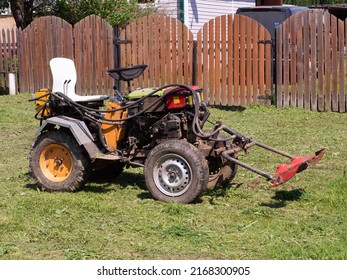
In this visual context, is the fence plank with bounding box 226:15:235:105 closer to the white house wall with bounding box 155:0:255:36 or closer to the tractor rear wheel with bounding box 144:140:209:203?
the tractor rear wheel with bounding box 144:140:209:203

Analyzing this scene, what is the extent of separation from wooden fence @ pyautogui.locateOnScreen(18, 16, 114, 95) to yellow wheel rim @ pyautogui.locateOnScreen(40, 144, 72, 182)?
28.2 feet

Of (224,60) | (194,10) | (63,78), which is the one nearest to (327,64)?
(224,60)

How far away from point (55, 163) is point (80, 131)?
1.77ft

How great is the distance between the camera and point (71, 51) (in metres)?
17.0

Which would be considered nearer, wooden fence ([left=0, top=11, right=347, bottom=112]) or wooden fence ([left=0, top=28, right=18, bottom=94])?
wooden fence ([left=0, top=11, right=347, bottom=112])

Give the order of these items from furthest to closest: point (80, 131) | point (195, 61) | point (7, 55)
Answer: point (7, 55) < point (195, 61) < point (80, 131)

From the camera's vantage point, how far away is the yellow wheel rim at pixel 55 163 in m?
7.95

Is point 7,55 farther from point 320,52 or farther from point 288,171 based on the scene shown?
point 288,171

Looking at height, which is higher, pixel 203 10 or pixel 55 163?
pixel 203 10

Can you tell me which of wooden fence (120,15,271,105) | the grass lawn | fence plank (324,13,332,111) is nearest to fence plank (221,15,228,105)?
wooden fence (120,15,271,105)

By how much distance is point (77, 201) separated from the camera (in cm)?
731

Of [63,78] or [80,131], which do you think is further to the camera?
[63,78]

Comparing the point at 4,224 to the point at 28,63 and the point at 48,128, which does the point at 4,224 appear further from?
the point at 28,63

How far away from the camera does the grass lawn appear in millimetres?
5664
